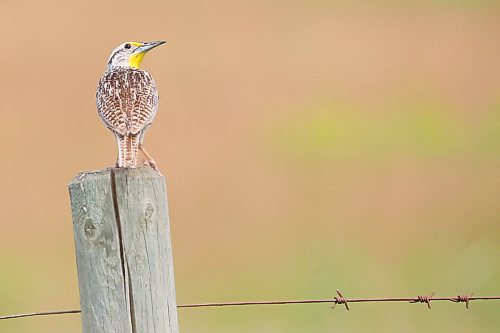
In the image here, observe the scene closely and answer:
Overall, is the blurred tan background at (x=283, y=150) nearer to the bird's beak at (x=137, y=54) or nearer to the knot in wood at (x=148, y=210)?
the bird's beak at (x=137, y=54)

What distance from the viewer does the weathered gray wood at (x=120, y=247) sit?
3369 mm

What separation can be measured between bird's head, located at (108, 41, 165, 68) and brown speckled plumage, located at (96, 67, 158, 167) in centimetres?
85

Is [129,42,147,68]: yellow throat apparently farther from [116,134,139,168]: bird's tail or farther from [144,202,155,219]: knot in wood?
[144,202,155,219]: knot in wood

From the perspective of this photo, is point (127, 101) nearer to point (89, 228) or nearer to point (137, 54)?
point (137, 54)

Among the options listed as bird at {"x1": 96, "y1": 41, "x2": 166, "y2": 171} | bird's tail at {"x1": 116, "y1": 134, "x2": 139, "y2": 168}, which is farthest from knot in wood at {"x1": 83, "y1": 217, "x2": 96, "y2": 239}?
bird's tail at {"x1": 116, "y1": 134, "x2": 139, "y2": 168}

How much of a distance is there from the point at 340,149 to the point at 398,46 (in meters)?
3.38

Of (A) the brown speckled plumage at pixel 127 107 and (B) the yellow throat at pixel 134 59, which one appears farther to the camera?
(B) the yellow throat at pixel 134 59

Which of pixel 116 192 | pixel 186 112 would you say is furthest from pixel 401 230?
pixel 116 192

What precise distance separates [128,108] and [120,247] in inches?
65.8

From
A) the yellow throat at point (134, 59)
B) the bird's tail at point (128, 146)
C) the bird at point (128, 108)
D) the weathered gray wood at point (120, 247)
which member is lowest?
the weathered gray wood at point (120, 247)

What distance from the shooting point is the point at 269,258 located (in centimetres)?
1063

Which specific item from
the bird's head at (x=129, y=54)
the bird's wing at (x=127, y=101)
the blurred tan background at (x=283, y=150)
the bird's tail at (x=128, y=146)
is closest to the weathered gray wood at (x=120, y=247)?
the bird's tail at (x=128, y=146)

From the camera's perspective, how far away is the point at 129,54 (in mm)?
6305

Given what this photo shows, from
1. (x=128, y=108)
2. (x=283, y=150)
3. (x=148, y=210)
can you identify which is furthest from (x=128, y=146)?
(x=283, y=150)
